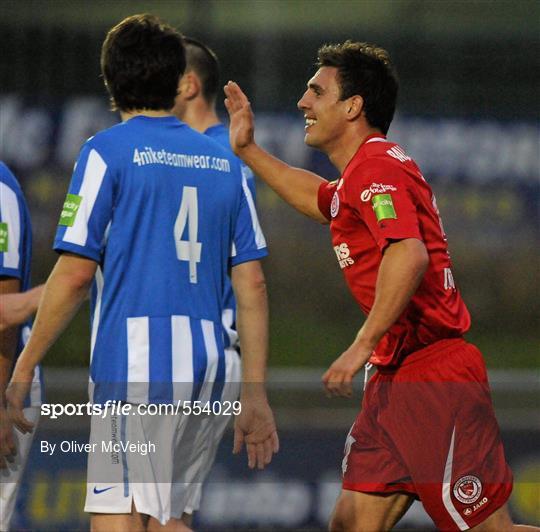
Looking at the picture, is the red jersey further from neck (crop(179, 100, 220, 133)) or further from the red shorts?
neck (crop(179, 100, 220, 133))

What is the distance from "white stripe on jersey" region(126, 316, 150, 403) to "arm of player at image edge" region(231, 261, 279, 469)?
360 mm

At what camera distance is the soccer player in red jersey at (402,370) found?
3.78 m

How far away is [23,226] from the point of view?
3.95 m

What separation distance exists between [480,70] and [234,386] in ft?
24.2

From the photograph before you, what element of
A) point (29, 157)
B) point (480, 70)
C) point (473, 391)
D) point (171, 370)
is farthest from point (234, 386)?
point (480, 70)

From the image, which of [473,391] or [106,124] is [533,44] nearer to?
[106,124]

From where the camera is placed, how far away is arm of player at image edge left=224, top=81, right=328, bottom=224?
14.1 ft

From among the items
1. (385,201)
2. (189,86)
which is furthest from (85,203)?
(189,86)

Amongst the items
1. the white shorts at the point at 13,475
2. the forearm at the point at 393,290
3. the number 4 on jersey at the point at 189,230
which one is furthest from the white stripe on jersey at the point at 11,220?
the forearm at the point at 393,290

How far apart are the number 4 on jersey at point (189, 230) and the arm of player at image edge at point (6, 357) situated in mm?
533

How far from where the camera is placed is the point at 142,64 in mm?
3639

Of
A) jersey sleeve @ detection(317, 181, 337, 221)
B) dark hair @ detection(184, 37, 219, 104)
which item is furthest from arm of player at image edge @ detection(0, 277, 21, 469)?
dark hair @ detection(184, 37, 219, 104)

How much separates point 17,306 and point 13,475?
0.53m

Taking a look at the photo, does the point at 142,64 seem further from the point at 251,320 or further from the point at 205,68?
the point at 205,68
